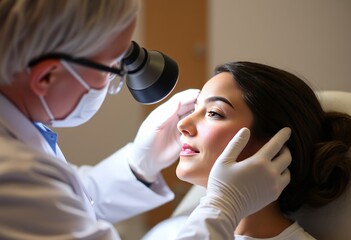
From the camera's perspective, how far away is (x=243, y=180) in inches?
45.0

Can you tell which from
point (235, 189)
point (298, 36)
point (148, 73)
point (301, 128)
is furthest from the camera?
point (298, 36)

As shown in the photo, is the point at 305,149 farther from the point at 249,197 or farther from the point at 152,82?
the point at 152,82

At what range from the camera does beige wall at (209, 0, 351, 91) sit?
249 cm

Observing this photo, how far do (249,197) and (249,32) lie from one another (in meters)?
1.64

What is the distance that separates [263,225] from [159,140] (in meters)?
0.49

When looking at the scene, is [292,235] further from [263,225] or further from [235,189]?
[235,189]

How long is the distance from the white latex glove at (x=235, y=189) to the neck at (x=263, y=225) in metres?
0.17

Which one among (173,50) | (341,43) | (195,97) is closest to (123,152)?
(195,97)

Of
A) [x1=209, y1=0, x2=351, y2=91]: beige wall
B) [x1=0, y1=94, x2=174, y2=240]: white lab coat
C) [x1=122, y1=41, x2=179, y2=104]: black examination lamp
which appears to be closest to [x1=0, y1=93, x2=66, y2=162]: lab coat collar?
[x1=0, y1=94, x2=174, y2=240]: white lab coat

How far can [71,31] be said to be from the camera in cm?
89

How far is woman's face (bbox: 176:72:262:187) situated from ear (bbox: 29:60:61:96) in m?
0.50

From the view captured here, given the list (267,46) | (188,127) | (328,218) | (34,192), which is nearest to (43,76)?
(34,192)

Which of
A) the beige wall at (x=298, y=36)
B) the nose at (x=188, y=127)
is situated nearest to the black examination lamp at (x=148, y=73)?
the nose at (x=188, y=127)

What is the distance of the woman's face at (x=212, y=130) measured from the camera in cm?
132
